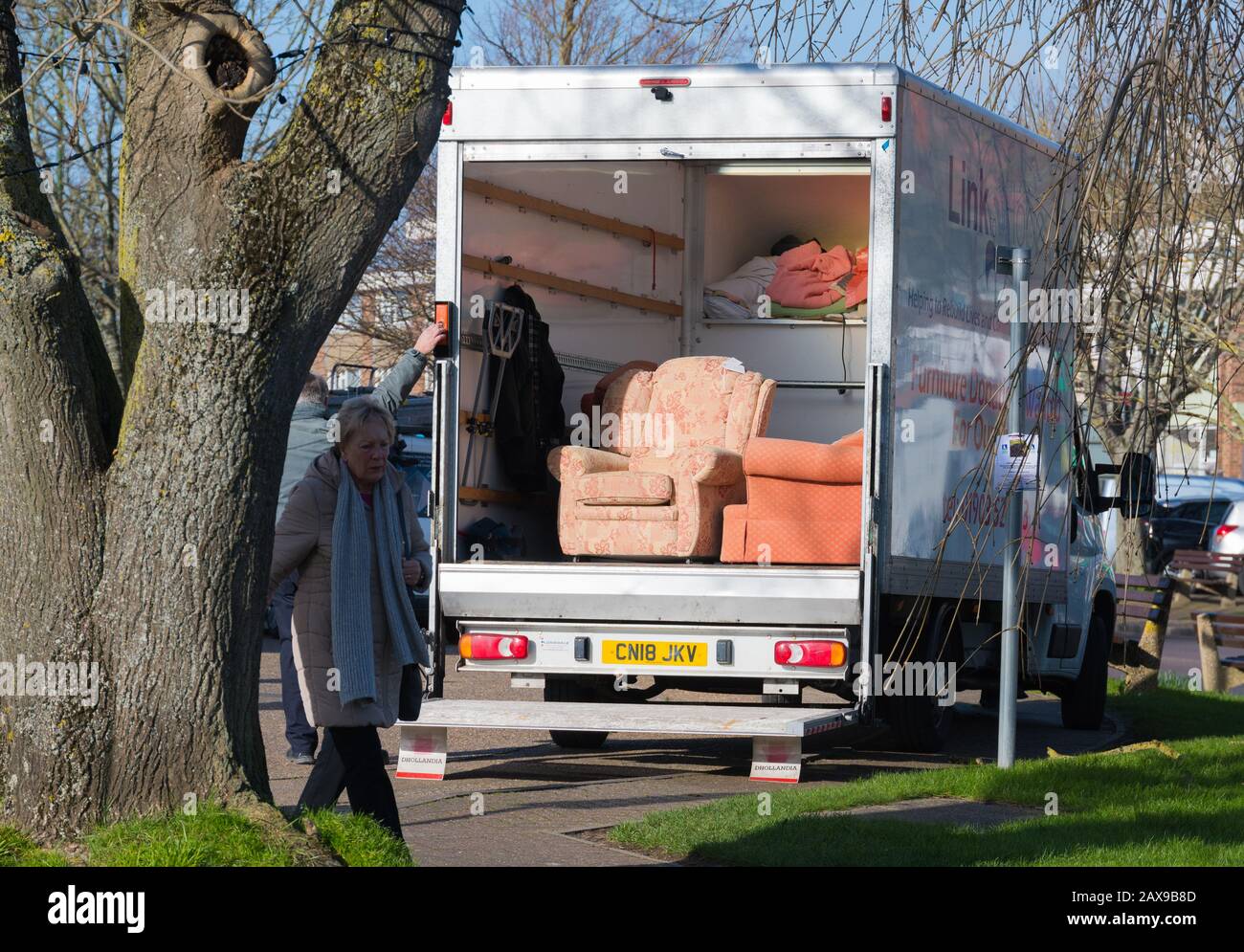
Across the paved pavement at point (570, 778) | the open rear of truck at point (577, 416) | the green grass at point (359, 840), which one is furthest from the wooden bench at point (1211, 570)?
the green grass at point (359, 840)

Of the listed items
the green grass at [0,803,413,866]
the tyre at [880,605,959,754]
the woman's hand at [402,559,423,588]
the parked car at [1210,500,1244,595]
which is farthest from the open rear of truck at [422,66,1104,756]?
the parked car at [1210,500,1244,595]

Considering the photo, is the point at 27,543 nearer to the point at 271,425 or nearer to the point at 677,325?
the point at 271,425

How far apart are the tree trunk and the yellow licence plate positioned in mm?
3864

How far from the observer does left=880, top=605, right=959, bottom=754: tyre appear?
997cm

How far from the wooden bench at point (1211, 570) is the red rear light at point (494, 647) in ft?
50.7

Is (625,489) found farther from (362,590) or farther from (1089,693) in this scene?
(1089,693)

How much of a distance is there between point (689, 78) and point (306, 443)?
282cm

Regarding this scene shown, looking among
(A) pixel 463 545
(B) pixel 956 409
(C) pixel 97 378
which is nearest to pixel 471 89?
(A) pixel 463 545

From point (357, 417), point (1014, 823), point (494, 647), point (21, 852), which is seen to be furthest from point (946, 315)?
point (21, 852)

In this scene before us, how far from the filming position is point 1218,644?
1392 cm
